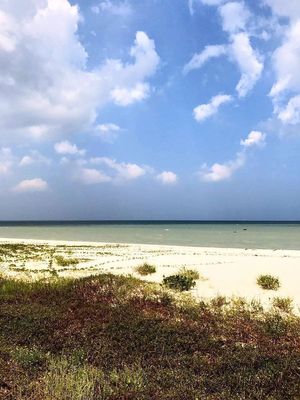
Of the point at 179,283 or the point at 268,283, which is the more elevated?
the point at 179,283

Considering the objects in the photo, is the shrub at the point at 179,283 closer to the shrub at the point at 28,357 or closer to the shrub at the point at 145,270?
the shrub at the point at 145,270

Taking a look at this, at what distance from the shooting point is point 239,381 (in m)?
7.14

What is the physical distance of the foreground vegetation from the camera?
6672 millimetres

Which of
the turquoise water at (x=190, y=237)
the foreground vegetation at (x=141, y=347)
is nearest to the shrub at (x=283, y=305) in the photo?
the foreground vegetation at (x=141, y=347)

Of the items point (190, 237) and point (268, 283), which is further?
point (190, 237)

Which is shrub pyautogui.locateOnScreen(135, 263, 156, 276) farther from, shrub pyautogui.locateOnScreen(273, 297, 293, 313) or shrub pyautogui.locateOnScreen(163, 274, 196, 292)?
shrub pyautogui.locateOnScreen(273, 297, 293, 313)

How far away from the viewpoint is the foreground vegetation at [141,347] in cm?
667

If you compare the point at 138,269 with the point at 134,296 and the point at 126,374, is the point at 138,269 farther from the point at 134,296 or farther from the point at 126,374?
the point at 126,374

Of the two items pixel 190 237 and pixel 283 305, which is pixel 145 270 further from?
pixel 190 237

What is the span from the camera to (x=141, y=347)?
29.4 feet

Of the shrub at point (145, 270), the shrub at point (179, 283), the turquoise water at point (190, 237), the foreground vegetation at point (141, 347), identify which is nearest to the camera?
the foreground vegetation at point (141, 347)

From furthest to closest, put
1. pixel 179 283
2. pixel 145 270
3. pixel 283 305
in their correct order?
pixel 145 270, pixel 179 283, pixel 283 305

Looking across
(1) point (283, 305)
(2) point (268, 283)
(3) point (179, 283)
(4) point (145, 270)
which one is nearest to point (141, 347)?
(1) point (283, 305)

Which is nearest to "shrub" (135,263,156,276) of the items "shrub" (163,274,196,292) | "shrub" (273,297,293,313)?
"shrub" (163,274,196,292)
